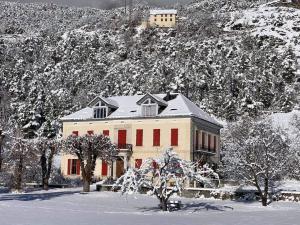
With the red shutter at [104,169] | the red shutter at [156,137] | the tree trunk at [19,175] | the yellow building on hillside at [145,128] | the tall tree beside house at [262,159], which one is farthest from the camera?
the red shutter at [104,169]

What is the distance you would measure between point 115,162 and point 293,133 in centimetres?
2649

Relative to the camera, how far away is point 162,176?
106 feet

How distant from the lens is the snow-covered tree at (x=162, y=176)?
31.8m

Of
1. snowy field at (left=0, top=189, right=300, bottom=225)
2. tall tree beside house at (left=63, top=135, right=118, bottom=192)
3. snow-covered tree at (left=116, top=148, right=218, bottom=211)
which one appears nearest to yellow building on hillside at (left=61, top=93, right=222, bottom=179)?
tall tree beside house at (left=63, top=135, right=118, bottom=192)

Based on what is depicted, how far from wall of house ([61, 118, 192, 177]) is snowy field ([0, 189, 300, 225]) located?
1056cm

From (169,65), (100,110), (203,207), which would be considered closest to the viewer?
(203,207)

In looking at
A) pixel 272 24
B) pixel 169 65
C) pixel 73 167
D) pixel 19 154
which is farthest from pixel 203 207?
pixel 272 24

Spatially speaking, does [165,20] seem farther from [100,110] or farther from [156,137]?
[156,137]

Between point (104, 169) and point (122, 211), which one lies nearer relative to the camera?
point (122, 211)

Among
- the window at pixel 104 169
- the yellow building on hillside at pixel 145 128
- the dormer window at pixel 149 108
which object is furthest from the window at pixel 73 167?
the dormer window at pixel 149 108

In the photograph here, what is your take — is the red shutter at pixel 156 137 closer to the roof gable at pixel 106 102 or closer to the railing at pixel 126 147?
the railing at pixel 126 147

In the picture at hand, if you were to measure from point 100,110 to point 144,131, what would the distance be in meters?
5.53

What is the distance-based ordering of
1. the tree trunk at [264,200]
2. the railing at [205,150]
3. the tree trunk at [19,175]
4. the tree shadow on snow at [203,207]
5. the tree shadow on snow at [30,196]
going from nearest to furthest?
the tree shadow on snow at [203,207]
the tree shadow on snow at [30,196]
the tree trunk at [264,200]
the tree trunk at [19,175]
the railing at [205,150]

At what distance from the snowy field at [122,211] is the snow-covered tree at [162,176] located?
3.93 feet
